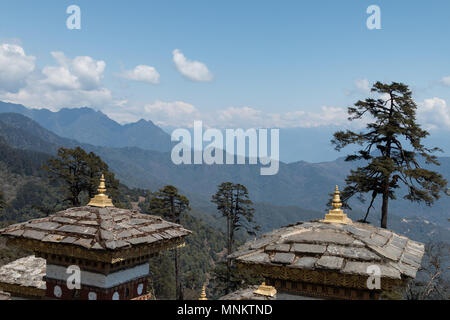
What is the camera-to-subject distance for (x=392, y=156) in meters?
25.2

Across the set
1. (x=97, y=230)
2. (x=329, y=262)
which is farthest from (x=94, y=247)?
(x=329, y=262)

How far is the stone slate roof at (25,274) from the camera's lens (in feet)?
39.9

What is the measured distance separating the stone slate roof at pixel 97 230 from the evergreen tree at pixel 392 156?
16.7m

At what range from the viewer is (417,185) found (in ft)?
80.2

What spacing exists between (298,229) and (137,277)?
390 cm

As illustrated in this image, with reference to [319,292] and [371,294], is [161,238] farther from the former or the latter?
[371,294]

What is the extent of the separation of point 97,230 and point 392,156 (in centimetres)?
2102

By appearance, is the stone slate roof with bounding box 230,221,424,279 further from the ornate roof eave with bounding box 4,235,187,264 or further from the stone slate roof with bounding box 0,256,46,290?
the stone slate roof with bounding box 0,256,46,290

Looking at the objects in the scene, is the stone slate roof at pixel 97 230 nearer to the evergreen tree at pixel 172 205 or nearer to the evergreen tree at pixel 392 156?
the evergreen tree at pixel 392 156

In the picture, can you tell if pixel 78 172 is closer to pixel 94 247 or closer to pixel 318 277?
pixel 94 247

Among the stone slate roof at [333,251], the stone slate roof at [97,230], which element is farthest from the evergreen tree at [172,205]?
the stone slate roof at [333,251]

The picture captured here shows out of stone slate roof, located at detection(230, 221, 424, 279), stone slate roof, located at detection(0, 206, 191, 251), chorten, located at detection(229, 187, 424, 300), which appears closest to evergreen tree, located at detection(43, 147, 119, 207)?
stone slate roof, located at detection(0, 206, 191, 251)

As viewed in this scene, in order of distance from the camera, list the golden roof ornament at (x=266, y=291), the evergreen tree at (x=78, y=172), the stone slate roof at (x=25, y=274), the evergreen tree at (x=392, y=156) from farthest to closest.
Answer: the evergreen tree at (x=78, y=172) < the evergreen tree at (x=392, y=156) < the stone slate roof at (x=25, y=274) < the golden roof ornament at (x=266, y=291)
